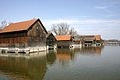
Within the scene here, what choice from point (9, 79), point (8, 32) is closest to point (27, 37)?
point (8, 32)

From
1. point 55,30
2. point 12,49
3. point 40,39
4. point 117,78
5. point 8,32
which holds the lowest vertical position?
point 117,78

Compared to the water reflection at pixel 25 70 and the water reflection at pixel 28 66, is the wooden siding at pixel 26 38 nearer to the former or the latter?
the water reflection at pixel 28 66

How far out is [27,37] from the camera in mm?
26984

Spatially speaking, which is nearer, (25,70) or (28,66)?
(25,70)

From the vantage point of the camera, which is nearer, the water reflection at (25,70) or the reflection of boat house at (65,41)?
the water reflection at (25,70)

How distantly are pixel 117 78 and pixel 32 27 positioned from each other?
23255 mm

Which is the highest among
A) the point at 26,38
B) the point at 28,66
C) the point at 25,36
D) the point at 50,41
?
the point at 25,36

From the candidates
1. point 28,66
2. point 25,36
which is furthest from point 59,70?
point 25,36

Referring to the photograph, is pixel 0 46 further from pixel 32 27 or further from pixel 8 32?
pixel 32 27

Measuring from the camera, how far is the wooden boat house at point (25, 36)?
27203 mm

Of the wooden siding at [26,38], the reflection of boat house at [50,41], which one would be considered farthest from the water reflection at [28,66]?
the reflection of boat house at [50,41]

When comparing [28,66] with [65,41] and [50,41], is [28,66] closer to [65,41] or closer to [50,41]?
[50,41]

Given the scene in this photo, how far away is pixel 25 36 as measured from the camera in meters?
27.2

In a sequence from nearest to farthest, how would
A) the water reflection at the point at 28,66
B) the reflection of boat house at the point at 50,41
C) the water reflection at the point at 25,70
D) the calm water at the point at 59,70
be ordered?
the calm water at the point at 59,70
the water reflection at the point at 25,70
the water reflection at the point at 28,66
the reflection of boat house at the point at 50,41
